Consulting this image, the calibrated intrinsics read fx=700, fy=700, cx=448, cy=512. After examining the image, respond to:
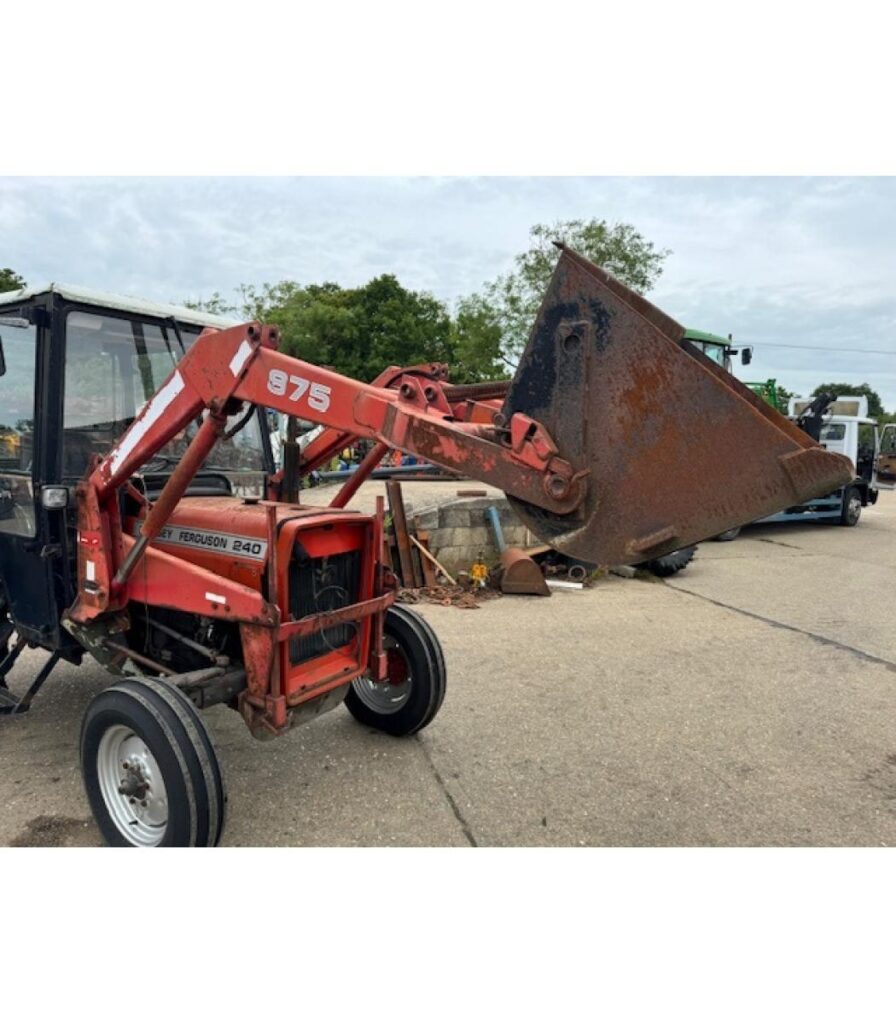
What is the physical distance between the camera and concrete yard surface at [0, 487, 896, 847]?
3.21 metres

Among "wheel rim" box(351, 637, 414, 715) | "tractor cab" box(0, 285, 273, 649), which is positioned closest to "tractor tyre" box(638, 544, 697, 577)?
"wheel rim" box(351, 637, 414, 715)

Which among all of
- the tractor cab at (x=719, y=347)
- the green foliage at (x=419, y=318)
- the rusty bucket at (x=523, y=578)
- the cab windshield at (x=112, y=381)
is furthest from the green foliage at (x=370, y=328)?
the cab windshield at (x=112, y=381)

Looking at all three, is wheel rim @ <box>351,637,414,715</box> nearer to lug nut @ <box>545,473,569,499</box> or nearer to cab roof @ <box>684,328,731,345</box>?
lug nut @ <box>545,473,569,499</box>

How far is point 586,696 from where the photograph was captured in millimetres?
4848

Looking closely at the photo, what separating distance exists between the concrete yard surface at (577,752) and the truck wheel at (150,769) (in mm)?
289

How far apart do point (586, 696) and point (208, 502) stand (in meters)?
2.85

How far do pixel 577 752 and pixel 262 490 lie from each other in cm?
Answer: 239

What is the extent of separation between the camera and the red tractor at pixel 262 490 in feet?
7.64

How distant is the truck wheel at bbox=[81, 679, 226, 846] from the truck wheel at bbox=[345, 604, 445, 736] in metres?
1.36

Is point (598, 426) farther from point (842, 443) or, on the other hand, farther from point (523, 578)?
point (842, 443)

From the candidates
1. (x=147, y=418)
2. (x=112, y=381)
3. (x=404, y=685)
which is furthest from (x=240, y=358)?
(x=404, y=685)

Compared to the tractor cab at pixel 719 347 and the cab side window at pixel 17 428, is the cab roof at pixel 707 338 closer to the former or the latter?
the tractor cab at pixel 719 347

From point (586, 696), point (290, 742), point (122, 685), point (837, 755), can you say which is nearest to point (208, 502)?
point (122, 685)

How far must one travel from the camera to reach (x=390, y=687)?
13.3 feet
